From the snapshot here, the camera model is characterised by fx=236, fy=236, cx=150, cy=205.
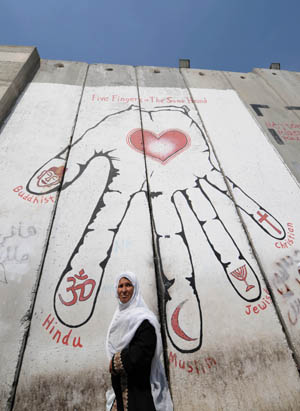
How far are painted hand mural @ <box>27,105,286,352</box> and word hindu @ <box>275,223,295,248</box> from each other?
0.07 metres

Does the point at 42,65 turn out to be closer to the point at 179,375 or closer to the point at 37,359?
the point at 37,359

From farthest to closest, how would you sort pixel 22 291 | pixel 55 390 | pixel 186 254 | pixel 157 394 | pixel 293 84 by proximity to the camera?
pixel 293 84, pixel 186 254, pixel 22 291, pixel 55 390, pixel 157 394

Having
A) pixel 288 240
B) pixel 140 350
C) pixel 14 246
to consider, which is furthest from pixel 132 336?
pixel 288 240

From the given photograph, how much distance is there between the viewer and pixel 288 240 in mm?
2803

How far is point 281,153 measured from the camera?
372 cm

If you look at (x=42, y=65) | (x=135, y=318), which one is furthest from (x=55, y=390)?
(x=42, y=65)

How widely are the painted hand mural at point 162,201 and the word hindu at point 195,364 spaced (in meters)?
0.10

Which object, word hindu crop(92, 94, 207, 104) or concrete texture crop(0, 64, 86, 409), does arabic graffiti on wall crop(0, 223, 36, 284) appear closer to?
concrete texture crop(0, 64, 86, 409)

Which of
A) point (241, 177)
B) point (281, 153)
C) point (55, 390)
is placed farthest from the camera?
point (281, 153)

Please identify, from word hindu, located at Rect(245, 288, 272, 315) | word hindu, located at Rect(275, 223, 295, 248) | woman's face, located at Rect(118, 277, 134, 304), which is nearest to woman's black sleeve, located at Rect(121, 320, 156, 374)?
woman's face, located at Rect(118, 277, 134, 304)

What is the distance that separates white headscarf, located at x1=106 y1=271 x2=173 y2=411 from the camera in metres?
1.38

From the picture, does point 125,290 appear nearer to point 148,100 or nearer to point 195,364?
point 195,364

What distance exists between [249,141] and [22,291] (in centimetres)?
372

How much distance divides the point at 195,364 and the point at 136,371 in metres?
0.94
